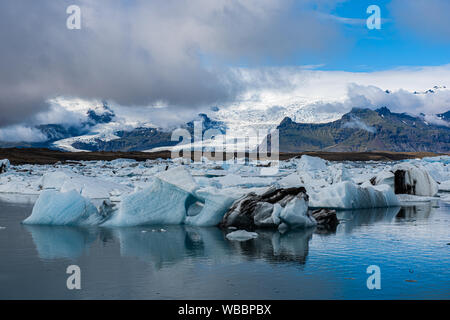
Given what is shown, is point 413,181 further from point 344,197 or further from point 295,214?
point 295,214

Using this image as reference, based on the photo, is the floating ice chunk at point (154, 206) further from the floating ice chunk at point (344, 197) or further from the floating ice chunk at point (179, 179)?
the floating ice chunk at point (344, 197)

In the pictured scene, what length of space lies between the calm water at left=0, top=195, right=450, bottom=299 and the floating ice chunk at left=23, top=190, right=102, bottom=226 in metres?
0.48

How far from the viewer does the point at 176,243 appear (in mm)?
10812

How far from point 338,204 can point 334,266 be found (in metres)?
8.85

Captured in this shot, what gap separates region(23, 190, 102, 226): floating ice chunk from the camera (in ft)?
43.3

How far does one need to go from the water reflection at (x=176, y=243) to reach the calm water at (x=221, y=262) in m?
0.02

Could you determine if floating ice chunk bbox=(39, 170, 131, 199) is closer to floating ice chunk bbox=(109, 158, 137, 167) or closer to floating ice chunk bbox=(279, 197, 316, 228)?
floating ice chunk bbox=(279, 197, 316, 228)

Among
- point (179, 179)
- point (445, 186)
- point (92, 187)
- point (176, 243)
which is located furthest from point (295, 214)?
point (445, 186)

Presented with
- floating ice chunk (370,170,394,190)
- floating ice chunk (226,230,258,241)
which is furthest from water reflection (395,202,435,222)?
floating ice chunk (226,230,258,241)

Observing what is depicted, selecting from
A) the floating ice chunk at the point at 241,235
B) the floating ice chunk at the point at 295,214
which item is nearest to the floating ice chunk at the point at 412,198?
the floating ice chunk at the point at 295,214

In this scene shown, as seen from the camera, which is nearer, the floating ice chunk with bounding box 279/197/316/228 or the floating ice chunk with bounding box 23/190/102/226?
the floating ice chunk with bounding box 279/197/316/228

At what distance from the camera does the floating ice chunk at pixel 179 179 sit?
13.1 meters
